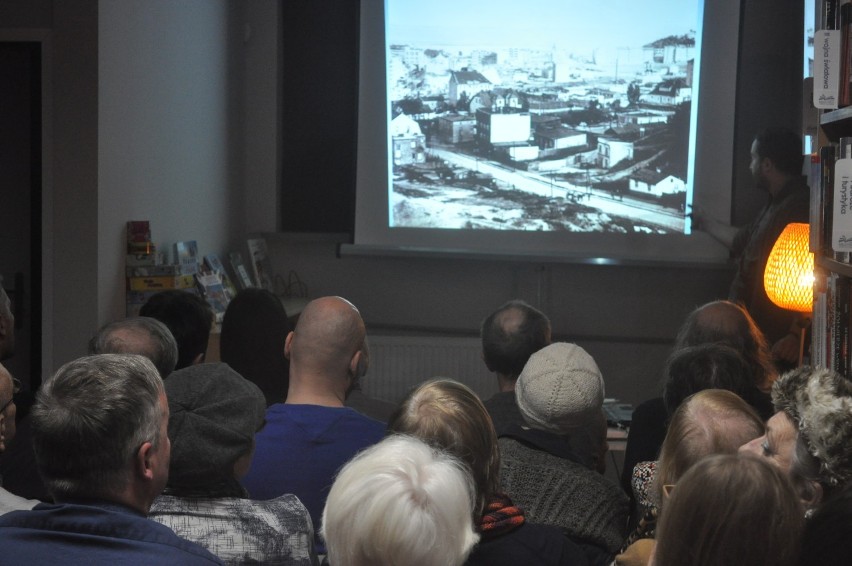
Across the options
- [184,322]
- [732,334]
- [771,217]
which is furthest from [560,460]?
[771,217]

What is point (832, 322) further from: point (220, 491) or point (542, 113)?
point (542, 113)

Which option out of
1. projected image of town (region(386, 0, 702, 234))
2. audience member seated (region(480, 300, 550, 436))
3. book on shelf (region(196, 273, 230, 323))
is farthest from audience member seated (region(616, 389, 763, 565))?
projected image of town (region(386, 0, 702, 234))

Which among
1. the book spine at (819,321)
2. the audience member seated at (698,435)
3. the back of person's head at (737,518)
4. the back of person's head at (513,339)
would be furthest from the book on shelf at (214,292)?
the back of person's head at (737,518)

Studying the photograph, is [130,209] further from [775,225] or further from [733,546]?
[733,546]

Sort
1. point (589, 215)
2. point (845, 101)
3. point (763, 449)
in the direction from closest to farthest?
point (763, 449)
point (845, 101)
point (589, 215)

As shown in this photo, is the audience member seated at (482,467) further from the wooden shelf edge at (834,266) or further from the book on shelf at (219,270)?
the book on shelf at (219,270)

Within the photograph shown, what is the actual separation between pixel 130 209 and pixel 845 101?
3.37m

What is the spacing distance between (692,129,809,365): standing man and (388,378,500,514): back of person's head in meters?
2.84

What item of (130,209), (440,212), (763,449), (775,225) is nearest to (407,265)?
(440,212)

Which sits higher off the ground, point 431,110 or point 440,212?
point 431,110

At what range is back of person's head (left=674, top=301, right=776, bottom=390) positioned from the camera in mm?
3008

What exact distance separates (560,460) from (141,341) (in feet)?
4.09

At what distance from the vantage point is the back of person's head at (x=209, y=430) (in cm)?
179

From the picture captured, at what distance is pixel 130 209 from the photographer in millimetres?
4574
